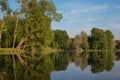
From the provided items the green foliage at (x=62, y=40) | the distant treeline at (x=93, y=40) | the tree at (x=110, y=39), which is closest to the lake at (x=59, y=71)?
the distant treeline at (x=93, y=40)

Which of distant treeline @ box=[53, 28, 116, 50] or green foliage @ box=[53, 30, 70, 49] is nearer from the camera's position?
distant treeline @ box=[53, 28, 116, 50]

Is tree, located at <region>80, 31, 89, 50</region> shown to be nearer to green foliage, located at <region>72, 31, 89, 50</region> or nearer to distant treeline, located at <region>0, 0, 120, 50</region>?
green foliage, located at <region>72, 31, 89, 50</region>

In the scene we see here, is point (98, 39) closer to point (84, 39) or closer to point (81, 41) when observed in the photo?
point (84, 39)

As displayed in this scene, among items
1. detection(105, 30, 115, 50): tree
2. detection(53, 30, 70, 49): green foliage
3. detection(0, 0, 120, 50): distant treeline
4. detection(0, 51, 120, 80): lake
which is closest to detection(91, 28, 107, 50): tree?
detection(105, 30, 115, 50): tree

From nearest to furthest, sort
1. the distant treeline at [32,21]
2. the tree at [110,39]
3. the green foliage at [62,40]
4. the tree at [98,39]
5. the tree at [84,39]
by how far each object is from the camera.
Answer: the distant treeline at [32,21] < the tree at [84,39] < the tree at [98,39] < the green foliage at [62,40] < the tree at [110,39]

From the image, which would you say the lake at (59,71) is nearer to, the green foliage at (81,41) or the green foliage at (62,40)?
the green foliage at (81,41)

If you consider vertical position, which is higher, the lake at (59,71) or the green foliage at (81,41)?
the green foliage at (81,41)

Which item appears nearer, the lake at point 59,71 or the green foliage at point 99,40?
the lake at point 59,71

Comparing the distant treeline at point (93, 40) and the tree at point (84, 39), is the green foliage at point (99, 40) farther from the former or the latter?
the tree at point (84, 39)

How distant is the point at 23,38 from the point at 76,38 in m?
54.3

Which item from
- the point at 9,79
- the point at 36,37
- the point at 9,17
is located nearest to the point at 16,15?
the point at 9,17

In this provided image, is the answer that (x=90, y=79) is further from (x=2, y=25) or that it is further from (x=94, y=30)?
(x=94, y=30)

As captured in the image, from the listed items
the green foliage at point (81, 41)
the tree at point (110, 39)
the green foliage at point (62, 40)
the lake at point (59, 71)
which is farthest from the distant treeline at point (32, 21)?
the tree at point (110, 39)

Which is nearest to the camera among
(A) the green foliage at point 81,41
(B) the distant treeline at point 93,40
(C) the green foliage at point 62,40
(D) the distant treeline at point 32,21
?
(D) the distant treeline at point 32,21
